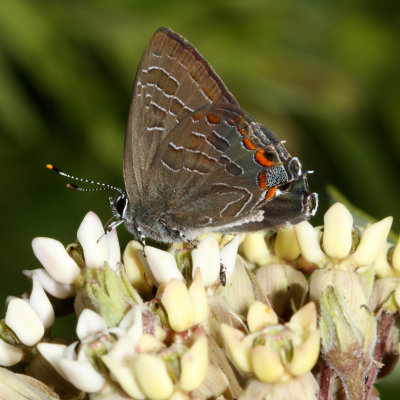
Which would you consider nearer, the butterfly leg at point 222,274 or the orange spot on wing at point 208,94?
the butterfly leg at point 222,274

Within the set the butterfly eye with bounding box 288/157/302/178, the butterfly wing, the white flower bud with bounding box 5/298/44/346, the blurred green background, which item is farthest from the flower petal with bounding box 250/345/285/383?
the blurred green background

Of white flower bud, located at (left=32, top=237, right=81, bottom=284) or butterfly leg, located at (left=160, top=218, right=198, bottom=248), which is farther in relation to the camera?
butterfly leg, located at (left=160, top=218, right=198, bottom=248)

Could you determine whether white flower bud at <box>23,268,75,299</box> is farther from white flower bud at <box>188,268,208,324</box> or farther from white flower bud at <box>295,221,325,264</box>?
white flower bud at <box>295,221,325,264</box>

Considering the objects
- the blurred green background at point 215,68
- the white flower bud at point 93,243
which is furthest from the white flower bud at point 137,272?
the blurred green background at point 215,68

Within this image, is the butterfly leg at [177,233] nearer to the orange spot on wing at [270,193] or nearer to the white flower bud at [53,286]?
the orange spot on wing at [270,193]

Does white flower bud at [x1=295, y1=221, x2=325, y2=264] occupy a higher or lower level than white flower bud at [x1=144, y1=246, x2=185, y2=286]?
higher

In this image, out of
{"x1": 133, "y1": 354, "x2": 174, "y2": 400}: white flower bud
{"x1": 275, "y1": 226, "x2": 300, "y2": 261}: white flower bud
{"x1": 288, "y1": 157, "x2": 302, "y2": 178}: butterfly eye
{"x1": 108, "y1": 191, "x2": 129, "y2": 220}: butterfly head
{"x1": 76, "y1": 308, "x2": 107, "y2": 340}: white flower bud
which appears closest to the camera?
{"x1": 133, "y1": 354, "x2": 174, "y2": 400}: white flower bud

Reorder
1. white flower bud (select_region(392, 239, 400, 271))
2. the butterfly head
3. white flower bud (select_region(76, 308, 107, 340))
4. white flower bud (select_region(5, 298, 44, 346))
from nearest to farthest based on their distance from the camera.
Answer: white flower bud (select_region(76, 308, 107, 340)) < white flower bud (select_region(5, 298, 44, 346)) < white flower bud (select_region(392, 239, 400, 271)) < the butterfly head
